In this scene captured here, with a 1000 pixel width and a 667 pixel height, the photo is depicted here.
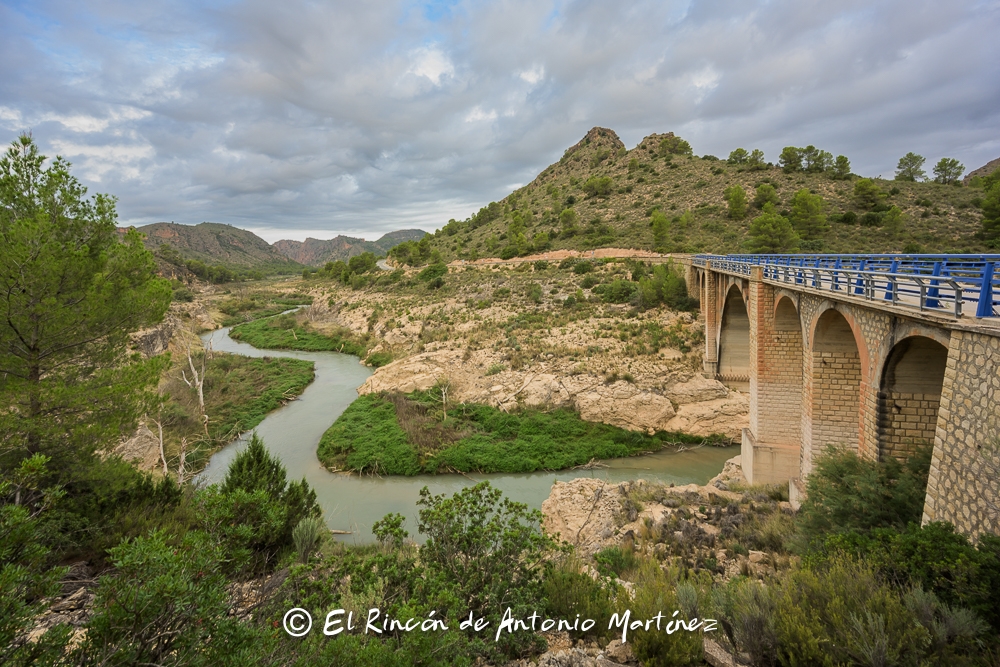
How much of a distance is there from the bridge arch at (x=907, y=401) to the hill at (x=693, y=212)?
3673cm

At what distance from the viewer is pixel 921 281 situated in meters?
7.18

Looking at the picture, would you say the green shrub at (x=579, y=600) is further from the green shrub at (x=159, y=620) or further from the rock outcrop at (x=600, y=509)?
the rock outcrop at (x=600, y=509)

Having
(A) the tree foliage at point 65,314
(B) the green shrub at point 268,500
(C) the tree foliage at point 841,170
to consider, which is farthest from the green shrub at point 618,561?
(C) the tree foliage at point 841,170

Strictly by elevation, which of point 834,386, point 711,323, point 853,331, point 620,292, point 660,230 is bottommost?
point 834,386

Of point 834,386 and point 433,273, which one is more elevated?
point 433,273

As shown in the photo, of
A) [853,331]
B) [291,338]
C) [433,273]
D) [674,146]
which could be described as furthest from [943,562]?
[674,146]

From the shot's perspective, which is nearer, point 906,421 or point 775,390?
point 906,421

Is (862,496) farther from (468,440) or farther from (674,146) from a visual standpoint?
(674,146)

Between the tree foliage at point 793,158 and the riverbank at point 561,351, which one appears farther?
the tree foliage at point 793,158

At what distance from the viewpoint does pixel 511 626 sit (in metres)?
5.41

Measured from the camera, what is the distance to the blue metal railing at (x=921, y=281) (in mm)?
5887

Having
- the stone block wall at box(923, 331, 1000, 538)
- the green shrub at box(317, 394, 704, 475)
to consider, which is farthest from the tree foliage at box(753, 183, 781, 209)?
the stone block wall at box(923, 331, 1000, 538)

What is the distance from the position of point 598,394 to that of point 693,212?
1748 inches

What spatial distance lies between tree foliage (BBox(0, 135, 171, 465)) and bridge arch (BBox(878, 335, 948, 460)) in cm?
1562
